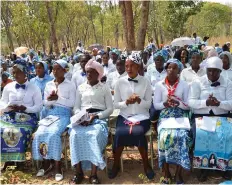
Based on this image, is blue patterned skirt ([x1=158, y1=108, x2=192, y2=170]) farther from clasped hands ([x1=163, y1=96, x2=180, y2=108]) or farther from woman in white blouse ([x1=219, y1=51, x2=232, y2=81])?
woman in white blouse ([x1=219, y1=51, x2=232, y2=81])

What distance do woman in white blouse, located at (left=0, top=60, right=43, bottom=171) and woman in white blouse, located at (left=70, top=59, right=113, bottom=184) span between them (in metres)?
0.77

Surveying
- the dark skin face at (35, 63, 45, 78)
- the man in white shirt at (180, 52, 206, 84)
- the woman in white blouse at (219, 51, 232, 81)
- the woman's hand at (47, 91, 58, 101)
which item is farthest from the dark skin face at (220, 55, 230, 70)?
the dark skin face at (35, 63, 45, 78)

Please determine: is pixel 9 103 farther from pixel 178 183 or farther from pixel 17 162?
pixel 178 183

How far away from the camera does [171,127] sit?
4.31 m

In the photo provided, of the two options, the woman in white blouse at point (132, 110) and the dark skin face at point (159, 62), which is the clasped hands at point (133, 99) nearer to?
the woman in white blouse at point (132, 110)

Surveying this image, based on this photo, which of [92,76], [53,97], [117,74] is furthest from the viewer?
[117,74]

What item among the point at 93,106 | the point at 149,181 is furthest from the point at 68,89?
the point at 149,181

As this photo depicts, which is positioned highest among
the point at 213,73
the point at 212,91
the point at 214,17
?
the point at 214,17

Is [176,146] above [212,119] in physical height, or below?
below

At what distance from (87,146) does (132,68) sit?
4.48ft

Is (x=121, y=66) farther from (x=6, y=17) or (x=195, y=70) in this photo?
(x=6, y=17)

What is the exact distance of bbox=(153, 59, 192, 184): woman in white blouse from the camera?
4195mm

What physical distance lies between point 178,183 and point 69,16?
3412cm

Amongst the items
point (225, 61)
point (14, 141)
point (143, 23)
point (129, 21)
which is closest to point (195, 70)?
point (225, 61)
